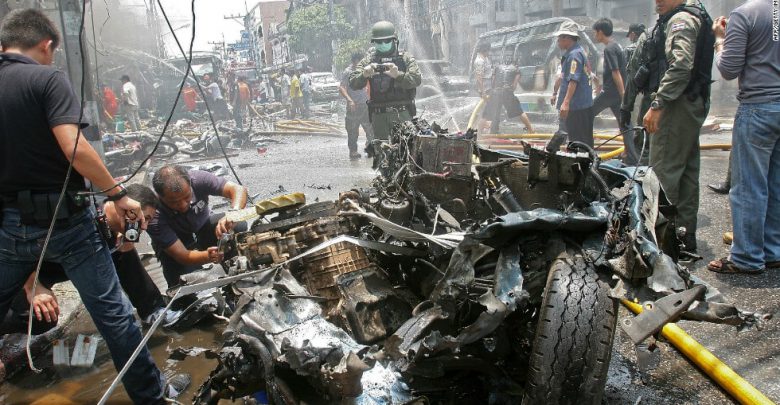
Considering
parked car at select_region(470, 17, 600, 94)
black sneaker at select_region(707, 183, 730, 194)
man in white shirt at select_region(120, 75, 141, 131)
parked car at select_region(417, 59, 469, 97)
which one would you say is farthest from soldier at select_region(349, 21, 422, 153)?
man in white shirt at select_region(120, 75, 141, 131)

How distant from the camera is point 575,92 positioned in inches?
292

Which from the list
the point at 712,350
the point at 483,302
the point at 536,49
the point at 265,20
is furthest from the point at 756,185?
the point at 265,20

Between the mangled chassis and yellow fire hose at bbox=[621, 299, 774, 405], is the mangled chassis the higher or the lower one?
the higher one

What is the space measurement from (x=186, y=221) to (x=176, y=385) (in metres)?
1.50

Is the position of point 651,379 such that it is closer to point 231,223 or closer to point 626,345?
point 626,345

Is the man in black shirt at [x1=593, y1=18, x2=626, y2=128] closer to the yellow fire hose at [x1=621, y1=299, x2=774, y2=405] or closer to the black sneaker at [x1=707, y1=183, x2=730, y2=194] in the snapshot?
the black sneaker at [x1=707, y1=183, x2=730, y2=194]

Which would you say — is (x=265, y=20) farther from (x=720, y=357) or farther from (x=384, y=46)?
(x=720, y=357)

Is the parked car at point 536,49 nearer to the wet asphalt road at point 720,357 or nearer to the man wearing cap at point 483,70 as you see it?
the man wearing cap at point 483,70

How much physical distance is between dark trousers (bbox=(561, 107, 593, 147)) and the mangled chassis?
484 cm

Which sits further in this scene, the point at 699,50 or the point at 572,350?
the point at 699,50

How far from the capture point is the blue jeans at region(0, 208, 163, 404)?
273 cm

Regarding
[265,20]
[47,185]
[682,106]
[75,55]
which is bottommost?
[47,185]

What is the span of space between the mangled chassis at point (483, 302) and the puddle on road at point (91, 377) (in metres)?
0.74

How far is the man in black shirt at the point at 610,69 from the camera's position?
7379 mm
